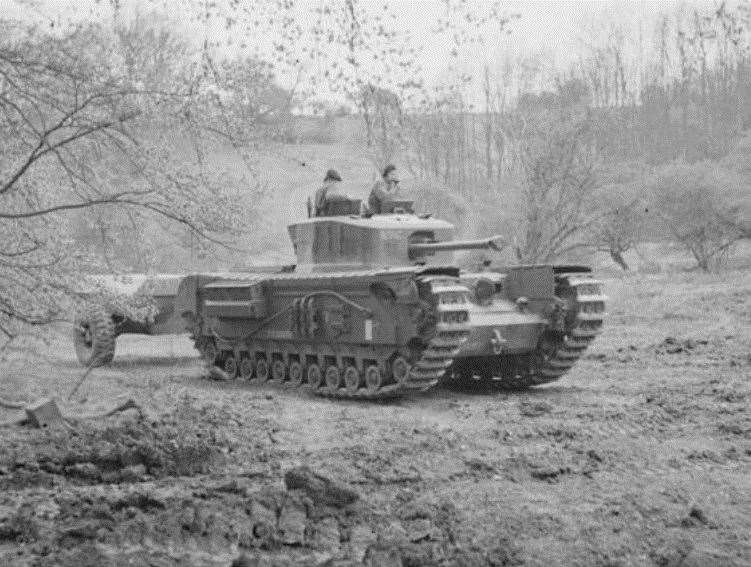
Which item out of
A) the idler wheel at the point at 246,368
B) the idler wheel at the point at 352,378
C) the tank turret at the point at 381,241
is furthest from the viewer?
A: the idler wheel at the point at 246,368

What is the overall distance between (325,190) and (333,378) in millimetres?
2727

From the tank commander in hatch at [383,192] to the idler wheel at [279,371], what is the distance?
223 cm

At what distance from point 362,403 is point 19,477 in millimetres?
5666

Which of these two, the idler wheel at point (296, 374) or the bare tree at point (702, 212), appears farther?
the bare tree at point (702, 212)

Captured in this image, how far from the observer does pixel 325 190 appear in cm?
1579

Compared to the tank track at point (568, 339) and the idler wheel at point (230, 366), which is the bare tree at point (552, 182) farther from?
the tank track at point (568, 339)

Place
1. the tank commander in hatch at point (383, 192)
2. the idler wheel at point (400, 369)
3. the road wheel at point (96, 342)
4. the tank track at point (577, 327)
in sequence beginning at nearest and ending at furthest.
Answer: the idler wheel at point (400, 369) < the tank track at point (577, 327) < the tank commander in hatch at point (383, 192) < the road wheel at point (96, 342)

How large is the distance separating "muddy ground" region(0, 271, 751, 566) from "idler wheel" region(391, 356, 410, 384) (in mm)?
328

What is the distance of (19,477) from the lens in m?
8.39

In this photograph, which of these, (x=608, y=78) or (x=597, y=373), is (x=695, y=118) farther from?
(x=597, y=373)

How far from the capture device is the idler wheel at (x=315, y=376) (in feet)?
47.7

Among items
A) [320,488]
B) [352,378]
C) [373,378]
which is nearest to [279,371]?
[352,378]

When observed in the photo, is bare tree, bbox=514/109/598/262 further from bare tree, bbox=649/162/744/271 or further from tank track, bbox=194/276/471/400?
tank track, bbox=194/276/471/400

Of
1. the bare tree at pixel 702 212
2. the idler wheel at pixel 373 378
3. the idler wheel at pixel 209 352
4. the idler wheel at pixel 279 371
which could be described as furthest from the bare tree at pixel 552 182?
the idler wheel at pixel 373 378
